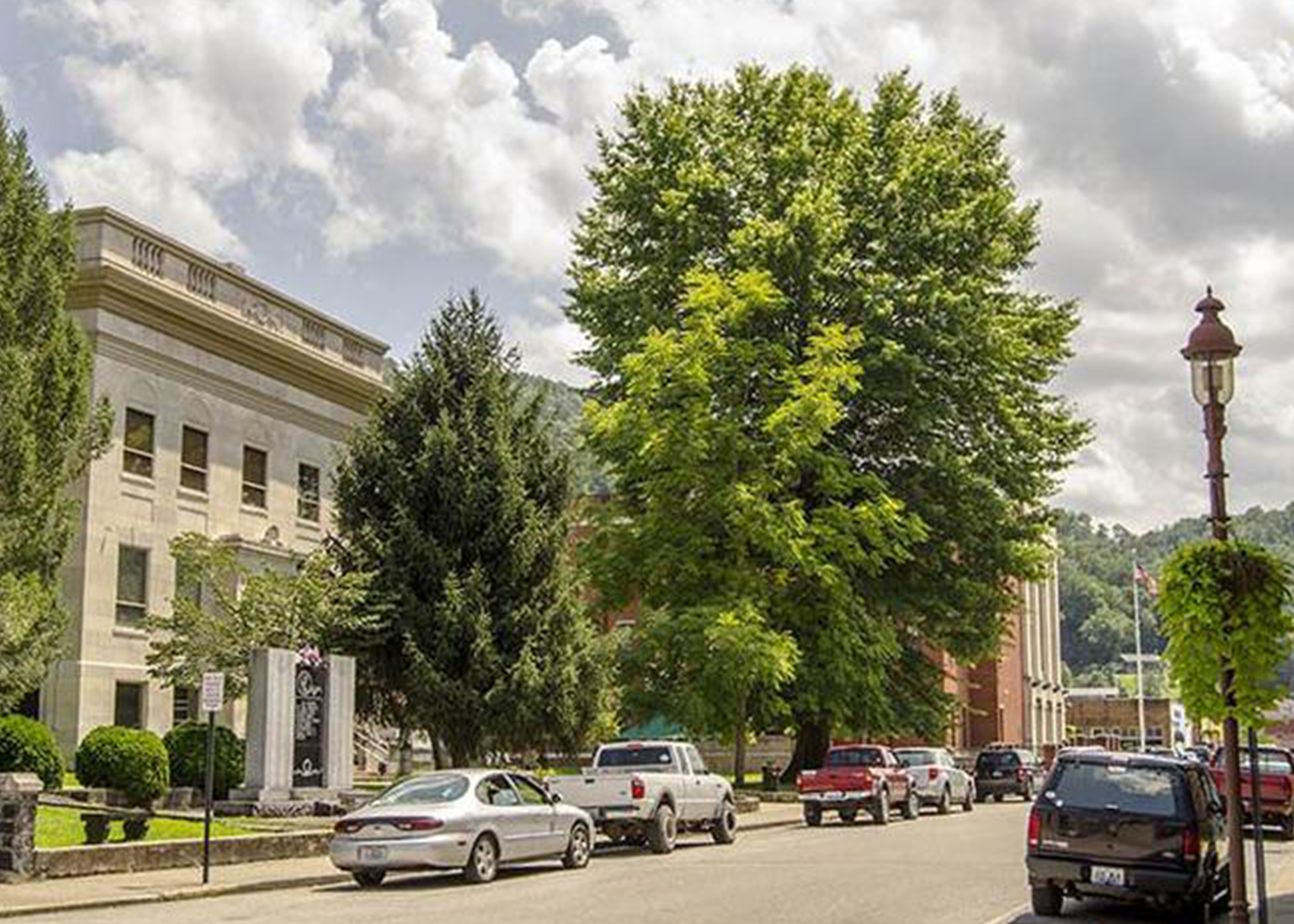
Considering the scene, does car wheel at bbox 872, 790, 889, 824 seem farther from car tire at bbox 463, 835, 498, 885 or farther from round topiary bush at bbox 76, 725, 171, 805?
car tire at bbox 463, 835, 498, 885

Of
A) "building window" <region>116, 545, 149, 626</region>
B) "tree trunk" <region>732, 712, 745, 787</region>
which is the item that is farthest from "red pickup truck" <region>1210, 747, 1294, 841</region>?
"building window" <region>116, 545, 149, 626</region>

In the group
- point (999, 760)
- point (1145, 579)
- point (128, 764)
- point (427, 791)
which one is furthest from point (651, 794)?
point (1145, 579)

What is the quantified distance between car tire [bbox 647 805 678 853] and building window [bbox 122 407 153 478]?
19.9 m

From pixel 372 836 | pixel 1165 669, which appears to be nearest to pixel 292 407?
pixel 372 836

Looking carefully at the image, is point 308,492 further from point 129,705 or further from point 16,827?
point 16,827

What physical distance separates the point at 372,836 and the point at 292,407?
28035mm

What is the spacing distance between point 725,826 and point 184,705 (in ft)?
62.3

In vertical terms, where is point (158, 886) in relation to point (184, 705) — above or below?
below

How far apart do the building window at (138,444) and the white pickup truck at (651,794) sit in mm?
17963

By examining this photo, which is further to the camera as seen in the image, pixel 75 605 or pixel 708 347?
pixel 708 347

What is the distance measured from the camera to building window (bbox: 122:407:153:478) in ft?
131

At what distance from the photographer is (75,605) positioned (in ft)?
124

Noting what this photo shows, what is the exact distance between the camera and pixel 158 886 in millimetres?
19109

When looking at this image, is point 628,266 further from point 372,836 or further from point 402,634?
point 372,836
